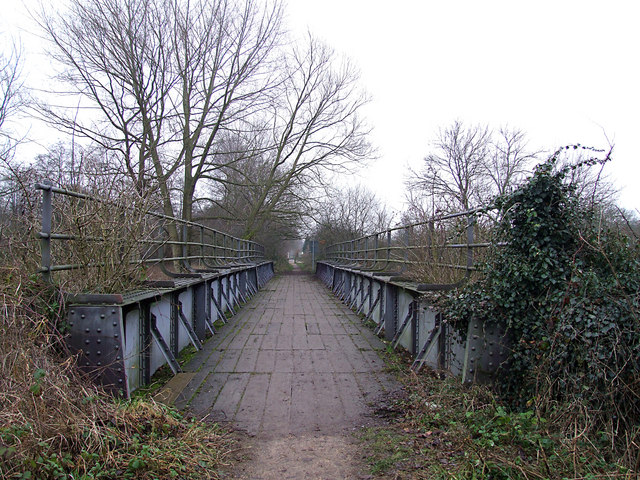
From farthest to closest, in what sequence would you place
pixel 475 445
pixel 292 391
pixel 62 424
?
pixel 292 391
pixel 475 445
pixel 62 424

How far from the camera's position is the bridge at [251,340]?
329 cm

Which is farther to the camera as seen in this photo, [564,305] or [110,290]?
[110,290]

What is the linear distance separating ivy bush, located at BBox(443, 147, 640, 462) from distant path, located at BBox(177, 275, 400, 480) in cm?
126

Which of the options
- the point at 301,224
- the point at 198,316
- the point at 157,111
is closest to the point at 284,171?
the point at 301,224

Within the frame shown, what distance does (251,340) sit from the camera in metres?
6.56

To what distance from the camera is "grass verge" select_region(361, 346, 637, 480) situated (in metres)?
2.39

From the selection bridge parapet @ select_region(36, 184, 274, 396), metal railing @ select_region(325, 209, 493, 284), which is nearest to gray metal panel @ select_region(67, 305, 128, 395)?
bridge parapet @ select_region(36, 184, 274, 396)

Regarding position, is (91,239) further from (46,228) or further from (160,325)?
(160,325)

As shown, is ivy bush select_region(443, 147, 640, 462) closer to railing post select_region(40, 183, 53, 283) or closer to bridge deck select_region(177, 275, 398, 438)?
bridge deck select_region(177, 275, 398, 438)

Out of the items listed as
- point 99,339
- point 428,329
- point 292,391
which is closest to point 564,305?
point 428,329

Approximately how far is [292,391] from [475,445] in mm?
1927

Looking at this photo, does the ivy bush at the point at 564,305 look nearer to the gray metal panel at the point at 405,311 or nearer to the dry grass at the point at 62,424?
the gray metal panel at the point at 405,311

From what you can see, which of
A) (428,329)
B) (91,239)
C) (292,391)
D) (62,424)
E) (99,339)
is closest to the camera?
(62,424)

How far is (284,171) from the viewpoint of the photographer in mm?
23219
